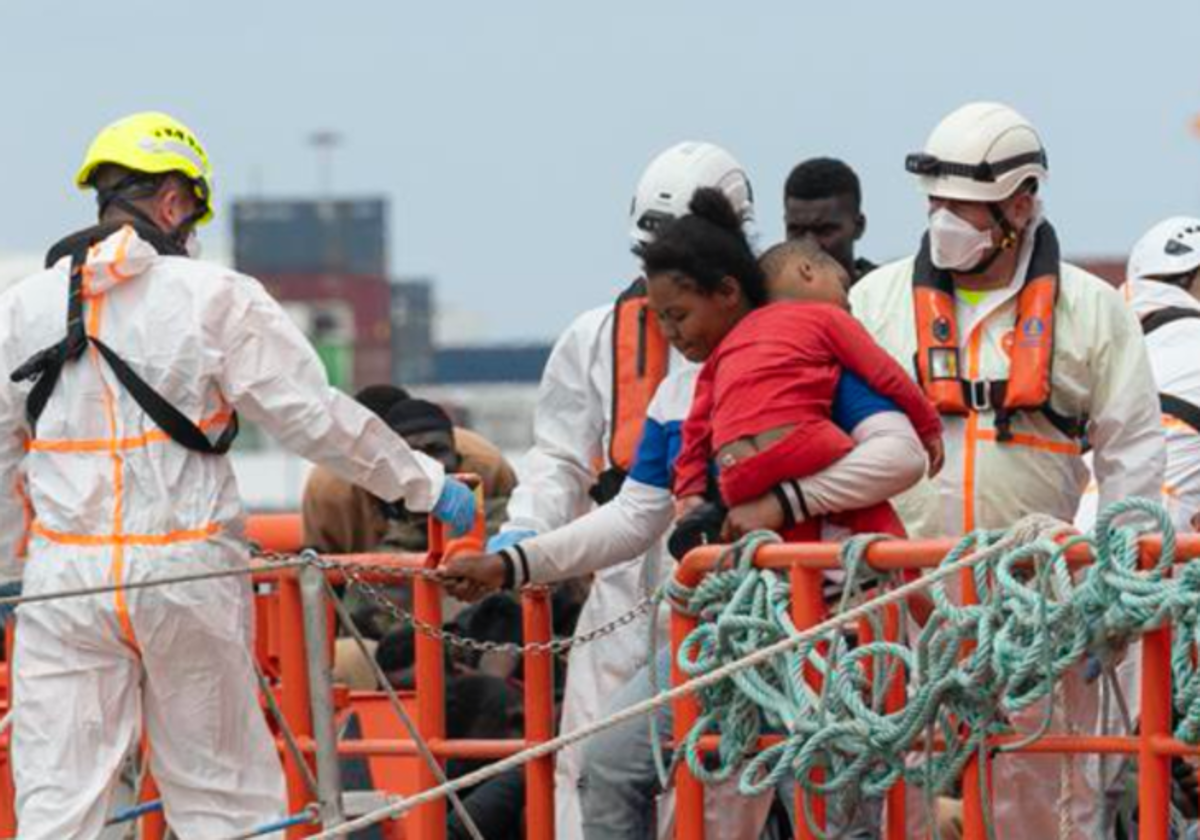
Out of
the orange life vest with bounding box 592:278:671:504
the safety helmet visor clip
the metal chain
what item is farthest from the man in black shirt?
the metal chain

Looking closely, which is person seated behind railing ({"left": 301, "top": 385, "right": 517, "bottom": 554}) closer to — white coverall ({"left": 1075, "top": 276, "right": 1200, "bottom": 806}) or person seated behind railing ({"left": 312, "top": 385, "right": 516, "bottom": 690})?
person seated behind railing ({"left": 312, "top": 385, "right": 516, "bottom": 690})

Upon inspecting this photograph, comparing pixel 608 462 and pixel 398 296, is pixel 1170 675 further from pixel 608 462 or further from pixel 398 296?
pixel 398 296

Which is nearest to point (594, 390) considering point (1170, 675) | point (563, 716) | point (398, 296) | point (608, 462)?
point (608, 462)

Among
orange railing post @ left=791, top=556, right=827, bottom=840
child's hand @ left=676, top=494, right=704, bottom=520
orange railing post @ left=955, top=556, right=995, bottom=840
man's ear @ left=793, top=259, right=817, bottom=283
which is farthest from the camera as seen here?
man's ear @ left=793, top=259, right=817, bottom=283

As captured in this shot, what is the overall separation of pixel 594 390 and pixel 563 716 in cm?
89

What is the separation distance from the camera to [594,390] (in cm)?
998

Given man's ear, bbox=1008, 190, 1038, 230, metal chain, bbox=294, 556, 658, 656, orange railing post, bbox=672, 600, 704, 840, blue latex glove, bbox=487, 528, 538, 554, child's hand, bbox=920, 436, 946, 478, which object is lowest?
orange railing post, bbox=672, 600, 704, 840

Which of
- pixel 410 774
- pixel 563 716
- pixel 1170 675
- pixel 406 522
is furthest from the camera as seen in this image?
pixel 406 522

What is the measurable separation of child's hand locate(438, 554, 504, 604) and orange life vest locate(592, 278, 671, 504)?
70cm

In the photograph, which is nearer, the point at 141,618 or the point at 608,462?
the point at 141,618

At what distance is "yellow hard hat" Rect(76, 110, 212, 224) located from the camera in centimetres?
919

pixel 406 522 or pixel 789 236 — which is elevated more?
pixel 789 236

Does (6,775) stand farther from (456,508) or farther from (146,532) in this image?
(456,508)

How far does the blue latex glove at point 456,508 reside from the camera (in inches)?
360
